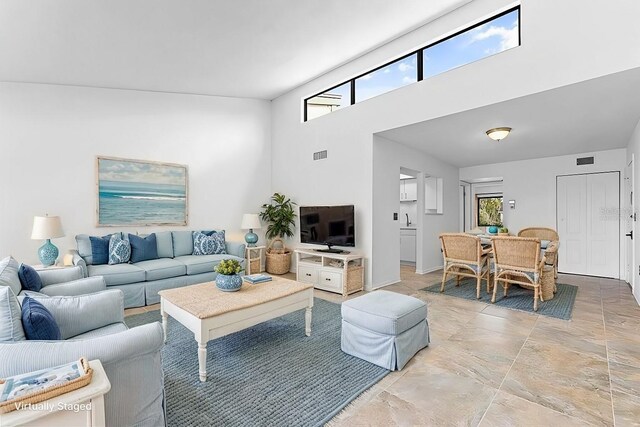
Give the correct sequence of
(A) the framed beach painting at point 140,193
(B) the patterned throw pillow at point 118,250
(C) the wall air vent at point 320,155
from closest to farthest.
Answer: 1. (B) the patterned throw pillow at point 118,250
2. (A) the framed beach painting at point 140,193
3. (C) the wall air vent at point 320,155

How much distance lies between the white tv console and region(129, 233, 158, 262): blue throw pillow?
2.20 m

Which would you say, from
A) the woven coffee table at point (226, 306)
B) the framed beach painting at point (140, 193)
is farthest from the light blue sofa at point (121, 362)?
the framed beach painting at point (140, 193)

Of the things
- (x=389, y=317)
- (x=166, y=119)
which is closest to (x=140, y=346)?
(x=389, y=317)

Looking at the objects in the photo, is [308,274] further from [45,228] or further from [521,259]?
[45,228]

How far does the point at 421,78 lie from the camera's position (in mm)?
4059

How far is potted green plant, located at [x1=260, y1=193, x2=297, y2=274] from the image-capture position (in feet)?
19.0

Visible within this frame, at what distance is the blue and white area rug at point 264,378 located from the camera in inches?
71.0

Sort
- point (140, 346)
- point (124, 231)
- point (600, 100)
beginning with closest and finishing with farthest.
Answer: point (140, 346) < point (600, 100) < point (124, 231)

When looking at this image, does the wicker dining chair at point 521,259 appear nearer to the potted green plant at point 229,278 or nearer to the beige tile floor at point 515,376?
the beige tile floor at point 515,376

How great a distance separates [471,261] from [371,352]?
2.67m

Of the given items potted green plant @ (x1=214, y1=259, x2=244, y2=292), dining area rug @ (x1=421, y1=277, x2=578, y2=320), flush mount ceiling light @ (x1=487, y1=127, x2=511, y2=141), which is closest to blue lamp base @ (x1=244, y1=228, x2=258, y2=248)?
potted green plant @ (x1=214, y1=259, x2=244, y2=292)

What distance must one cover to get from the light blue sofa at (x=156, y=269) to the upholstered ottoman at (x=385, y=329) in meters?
2.64

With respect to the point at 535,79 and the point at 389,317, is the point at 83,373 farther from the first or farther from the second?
the point at 535,79

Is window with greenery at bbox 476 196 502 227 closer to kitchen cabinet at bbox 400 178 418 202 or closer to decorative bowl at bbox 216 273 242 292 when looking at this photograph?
kitchen cabinet at bbox 400 178 418 202
